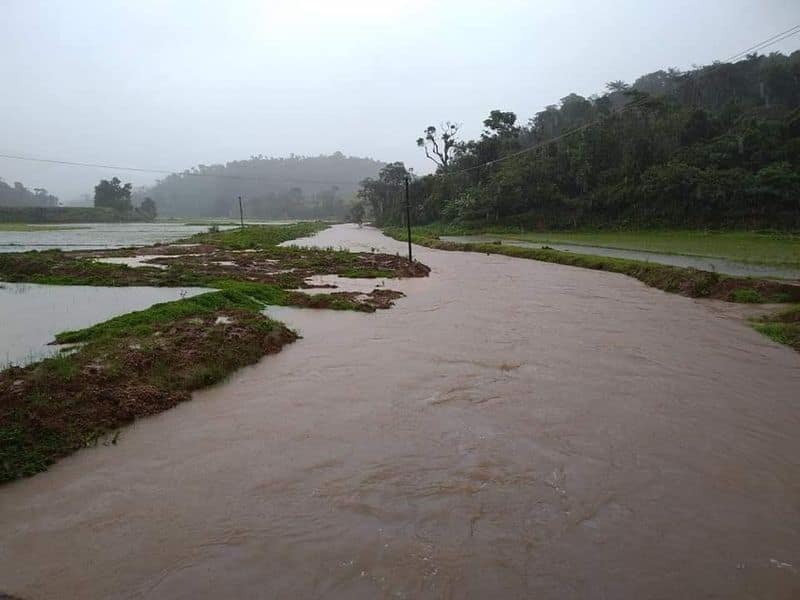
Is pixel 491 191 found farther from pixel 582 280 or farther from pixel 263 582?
pixel 263 582

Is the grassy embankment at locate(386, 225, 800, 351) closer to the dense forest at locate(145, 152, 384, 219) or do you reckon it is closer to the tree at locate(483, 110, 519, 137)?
the tree at locate(483, 110, 519, 137)

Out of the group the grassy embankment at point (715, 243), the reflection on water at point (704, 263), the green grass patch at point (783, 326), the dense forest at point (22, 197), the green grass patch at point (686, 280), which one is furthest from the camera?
the dense forest at point (22, 197)

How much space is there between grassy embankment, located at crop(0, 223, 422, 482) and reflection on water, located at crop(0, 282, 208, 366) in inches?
25.8

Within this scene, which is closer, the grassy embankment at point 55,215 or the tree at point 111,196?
the grassy embankment at point 55,215

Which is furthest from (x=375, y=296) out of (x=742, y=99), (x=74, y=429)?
(x=742, y=99)

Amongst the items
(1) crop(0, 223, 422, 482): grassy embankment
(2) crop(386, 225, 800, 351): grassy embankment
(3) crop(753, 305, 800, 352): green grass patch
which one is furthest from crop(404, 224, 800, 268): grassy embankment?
(1) crop(0, 223, 422, 482): grassy embankment

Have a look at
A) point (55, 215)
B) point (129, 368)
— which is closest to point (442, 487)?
point (129, 368)

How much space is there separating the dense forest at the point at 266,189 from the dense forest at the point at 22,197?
1106 inches

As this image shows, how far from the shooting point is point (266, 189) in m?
165

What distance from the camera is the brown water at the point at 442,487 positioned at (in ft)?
12.4

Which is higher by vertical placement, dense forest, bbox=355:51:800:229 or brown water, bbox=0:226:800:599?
dense forest, bbox=355:51:800:229

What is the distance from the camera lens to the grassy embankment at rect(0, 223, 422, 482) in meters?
5.61

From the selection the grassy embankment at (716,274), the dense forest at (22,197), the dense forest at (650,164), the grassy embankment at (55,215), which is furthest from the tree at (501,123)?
the dense forest at (22,197)

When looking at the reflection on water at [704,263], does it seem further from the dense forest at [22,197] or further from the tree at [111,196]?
the dense forest at [22,197]
